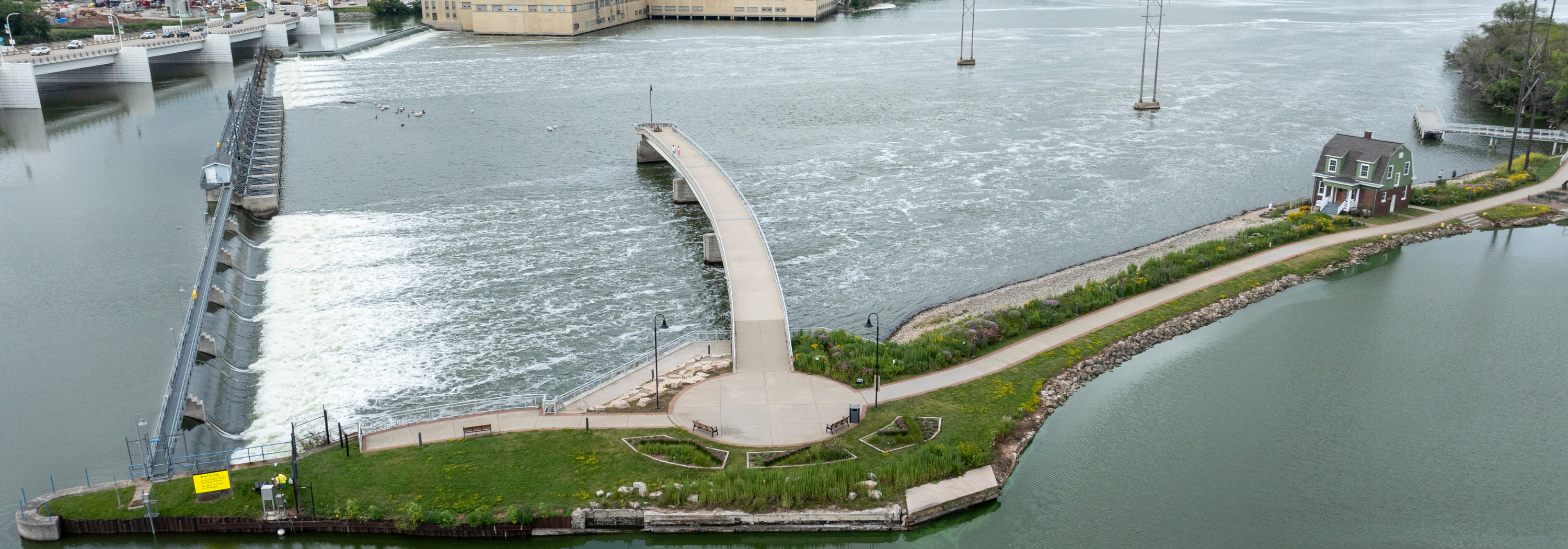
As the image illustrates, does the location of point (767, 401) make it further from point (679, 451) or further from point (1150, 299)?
point (1150, 299)

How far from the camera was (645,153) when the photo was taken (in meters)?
84.2

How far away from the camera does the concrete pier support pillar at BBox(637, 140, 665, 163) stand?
8400 centimetres

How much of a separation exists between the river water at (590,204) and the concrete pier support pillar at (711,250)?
76.2 inches

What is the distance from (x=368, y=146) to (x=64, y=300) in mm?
37478

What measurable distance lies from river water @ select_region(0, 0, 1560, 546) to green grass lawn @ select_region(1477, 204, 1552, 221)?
2239 millimetres

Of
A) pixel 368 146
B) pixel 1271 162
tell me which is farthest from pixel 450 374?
pixel 1271 162

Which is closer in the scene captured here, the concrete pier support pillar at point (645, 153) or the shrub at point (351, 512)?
the shrub at point (351, 512)

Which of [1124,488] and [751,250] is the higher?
[751,250]

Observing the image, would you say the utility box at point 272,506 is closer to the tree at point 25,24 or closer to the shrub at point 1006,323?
the shrub at point 1006,323

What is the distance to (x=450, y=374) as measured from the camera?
45250mm

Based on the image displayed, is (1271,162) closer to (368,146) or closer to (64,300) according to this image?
(368,146)

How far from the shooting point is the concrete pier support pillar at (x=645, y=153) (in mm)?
84000

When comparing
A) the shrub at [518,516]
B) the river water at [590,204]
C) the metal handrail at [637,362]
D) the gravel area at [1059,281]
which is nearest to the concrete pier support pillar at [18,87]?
the river water at [590,204]

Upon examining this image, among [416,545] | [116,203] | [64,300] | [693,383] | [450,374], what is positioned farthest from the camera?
[116,203]
